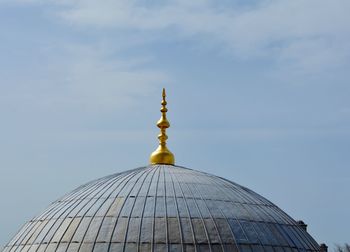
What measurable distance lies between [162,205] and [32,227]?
5007mm

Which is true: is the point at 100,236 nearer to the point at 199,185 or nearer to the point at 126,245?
the point at 126,245

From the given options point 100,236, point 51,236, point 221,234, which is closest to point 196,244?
point 221,234

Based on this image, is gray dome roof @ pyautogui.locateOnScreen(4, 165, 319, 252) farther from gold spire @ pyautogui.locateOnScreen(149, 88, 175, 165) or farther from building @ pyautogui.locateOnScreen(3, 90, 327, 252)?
gold spire @ pyautogui.locateOnScreen(149, 88, 175, 165)

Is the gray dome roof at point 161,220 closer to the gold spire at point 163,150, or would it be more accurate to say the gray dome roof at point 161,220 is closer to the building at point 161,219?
the building at point 161,219

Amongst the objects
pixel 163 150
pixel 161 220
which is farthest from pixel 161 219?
pixel 163 150

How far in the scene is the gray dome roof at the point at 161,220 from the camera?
28.4 m

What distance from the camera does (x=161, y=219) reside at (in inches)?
1138

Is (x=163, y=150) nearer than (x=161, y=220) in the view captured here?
No

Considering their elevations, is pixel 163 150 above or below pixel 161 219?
above

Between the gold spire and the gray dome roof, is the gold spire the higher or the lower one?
the higher one

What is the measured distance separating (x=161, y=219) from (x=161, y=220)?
0.05 metres

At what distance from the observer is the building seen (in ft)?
93.0

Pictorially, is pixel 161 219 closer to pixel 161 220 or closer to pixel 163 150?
pixel 161 220

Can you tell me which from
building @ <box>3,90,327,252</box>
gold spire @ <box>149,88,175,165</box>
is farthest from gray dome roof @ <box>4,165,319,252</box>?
gold spire @ <box>149,88,175,165</box>
